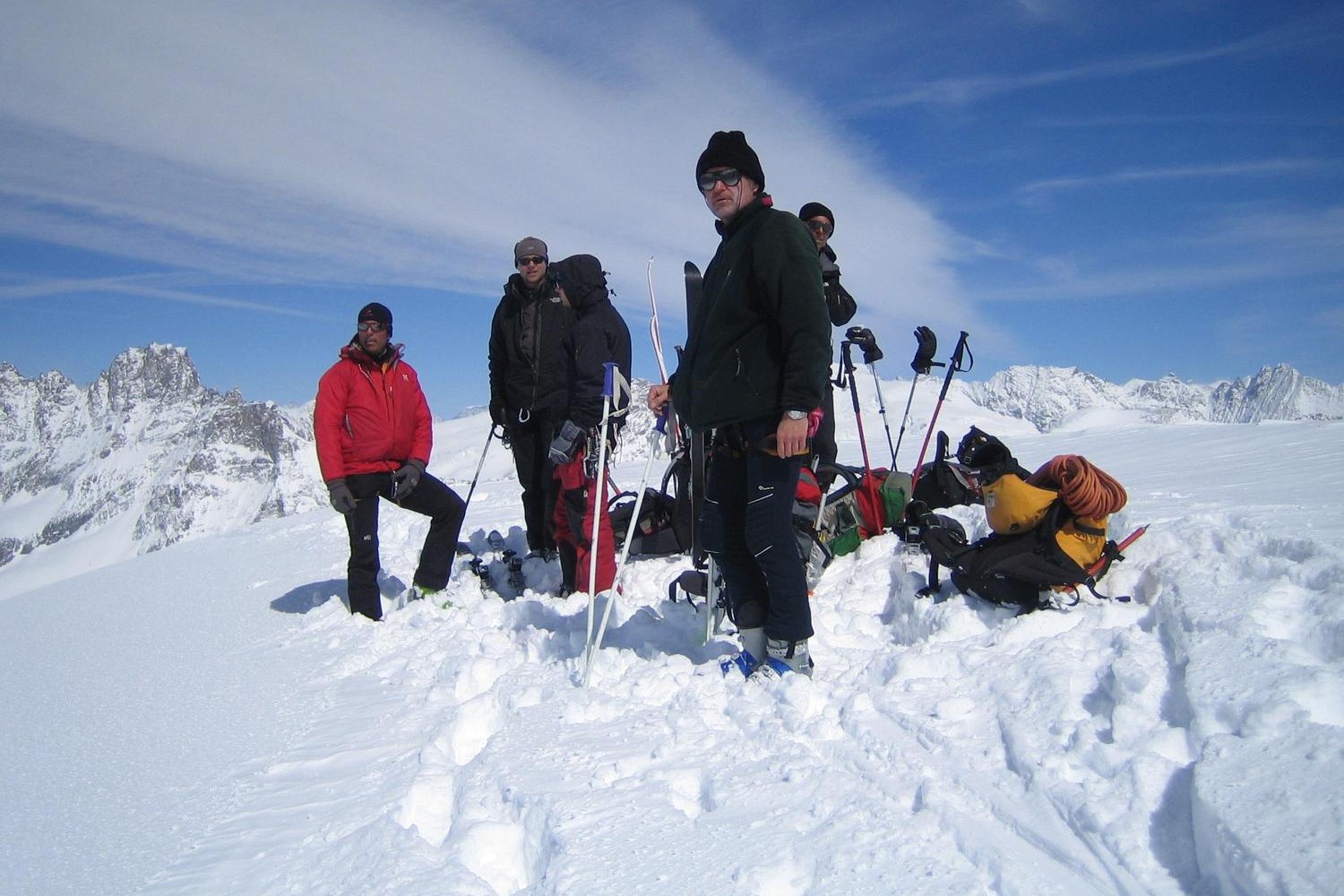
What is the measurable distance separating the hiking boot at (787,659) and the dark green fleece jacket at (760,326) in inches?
40.5

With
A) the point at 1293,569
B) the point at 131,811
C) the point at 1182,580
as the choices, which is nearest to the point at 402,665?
the point at 131,811

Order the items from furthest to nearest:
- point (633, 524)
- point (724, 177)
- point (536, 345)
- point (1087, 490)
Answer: point (536, 345) < point (633, 524) < point (1087, 490) < point (724, 177)

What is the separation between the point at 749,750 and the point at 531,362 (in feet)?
12.9

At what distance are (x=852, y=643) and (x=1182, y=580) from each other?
1.56 metres

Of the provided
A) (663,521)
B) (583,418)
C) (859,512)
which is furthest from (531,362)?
(859,512)

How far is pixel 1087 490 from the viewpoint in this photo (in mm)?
3789

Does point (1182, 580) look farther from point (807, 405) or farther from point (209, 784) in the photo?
point (209, 784)

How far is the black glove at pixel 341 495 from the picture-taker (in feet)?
16.6

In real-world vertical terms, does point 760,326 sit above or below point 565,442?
above

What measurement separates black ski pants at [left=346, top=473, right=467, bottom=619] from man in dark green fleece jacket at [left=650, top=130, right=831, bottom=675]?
275 centimetres

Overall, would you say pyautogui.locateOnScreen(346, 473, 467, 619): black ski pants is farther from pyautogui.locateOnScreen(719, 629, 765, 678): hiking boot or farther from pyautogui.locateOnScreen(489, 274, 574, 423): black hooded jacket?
pyautogui.locateOnScreen(719, 629, 765, 678): hiking boot

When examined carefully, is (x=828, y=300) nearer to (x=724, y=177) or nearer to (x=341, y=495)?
(x=724, y=177)

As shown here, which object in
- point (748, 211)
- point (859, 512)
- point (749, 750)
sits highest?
point (748, 211)

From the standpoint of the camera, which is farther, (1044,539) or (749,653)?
(1044,539)
